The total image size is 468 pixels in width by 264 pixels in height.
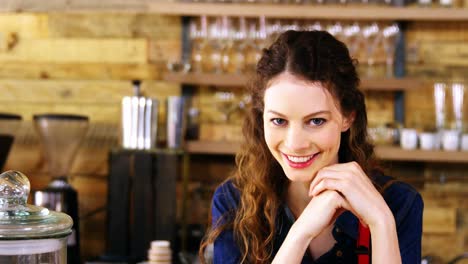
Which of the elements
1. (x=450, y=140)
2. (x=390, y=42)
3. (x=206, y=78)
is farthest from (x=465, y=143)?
(x=206, y=78)

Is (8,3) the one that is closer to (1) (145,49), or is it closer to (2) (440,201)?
(1) (145,49)

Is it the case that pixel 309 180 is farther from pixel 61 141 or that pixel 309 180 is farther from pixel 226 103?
pixel 226 103

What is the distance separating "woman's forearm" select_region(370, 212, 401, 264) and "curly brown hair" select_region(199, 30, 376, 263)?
294 millimetres

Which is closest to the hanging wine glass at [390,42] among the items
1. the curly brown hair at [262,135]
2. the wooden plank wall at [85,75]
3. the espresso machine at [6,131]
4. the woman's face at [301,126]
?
the wooden plank wall at [85,75]

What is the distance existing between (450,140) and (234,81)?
3.79 feet

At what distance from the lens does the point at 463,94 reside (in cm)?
402

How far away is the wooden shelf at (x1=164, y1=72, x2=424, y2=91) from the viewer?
12.5 feet

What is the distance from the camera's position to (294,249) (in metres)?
1.66

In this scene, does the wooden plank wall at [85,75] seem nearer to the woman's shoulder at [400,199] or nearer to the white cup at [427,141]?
the white cup at [427,141]

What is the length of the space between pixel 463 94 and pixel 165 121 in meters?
1.64

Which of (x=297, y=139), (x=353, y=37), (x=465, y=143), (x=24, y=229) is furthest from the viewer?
(x=353, y=37)

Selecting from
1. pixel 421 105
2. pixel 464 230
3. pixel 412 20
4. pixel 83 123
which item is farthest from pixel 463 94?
pixel 83 123

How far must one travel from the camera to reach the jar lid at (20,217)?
1.11 meters

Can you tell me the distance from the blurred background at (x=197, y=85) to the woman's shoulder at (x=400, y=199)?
1.84 meters
